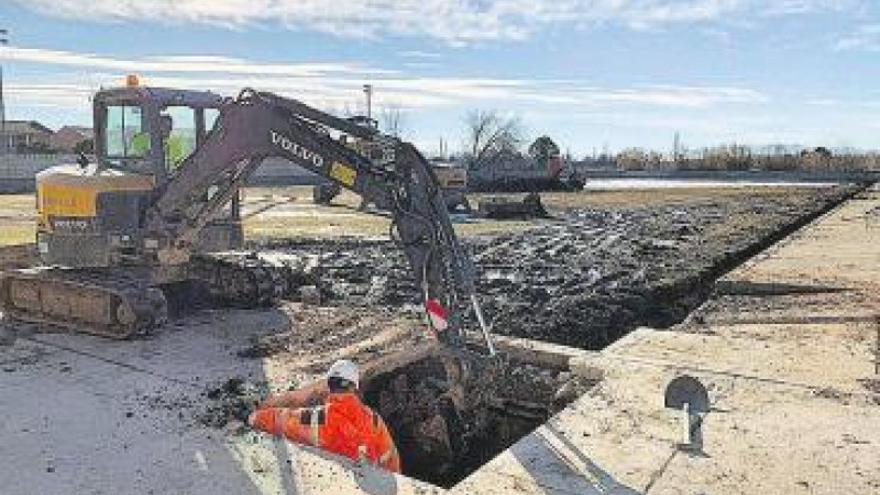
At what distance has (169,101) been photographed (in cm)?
1048

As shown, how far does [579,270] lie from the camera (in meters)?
14.9

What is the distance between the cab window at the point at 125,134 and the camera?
34.7 feet


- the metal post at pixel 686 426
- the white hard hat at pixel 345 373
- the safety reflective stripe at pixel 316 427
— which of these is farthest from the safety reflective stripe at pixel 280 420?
the metal post at pixel 686 426

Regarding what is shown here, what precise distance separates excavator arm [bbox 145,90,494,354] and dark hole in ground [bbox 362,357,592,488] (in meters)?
0.87

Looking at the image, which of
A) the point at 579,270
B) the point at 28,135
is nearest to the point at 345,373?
the point at 579,270

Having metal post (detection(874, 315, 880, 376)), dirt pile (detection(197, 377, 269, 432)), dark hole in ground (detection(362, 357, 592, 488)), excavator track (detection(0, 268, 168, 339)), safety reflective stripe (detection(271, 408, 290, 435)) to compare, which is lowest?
dark hole in ground (detection(362, 357, 592, 488))

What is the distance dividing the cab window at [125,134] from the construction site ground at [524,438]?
2220mm

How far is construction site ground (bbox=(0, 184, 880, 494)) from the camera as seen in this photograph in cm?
585

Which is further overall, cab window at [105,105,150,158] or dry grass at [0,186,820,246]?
dry grass at [0,186,820,246]

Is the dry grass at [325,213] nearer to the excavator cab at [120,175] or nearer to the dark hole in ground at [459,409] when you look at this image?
the excavator cab at [120,175]

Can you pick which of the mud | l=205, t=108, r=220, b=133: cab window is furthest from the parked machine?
l=205, t=108, r=220, b=133: cab window

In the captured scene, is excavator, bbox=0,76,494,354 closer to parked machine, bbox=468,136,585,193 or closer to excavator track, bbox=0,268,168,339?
excavator track, bbox=0,268,168,339

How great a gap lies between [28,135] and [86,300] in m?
85.7

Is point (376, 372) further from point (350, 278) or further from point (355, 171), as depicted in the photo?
point (350, 278)
